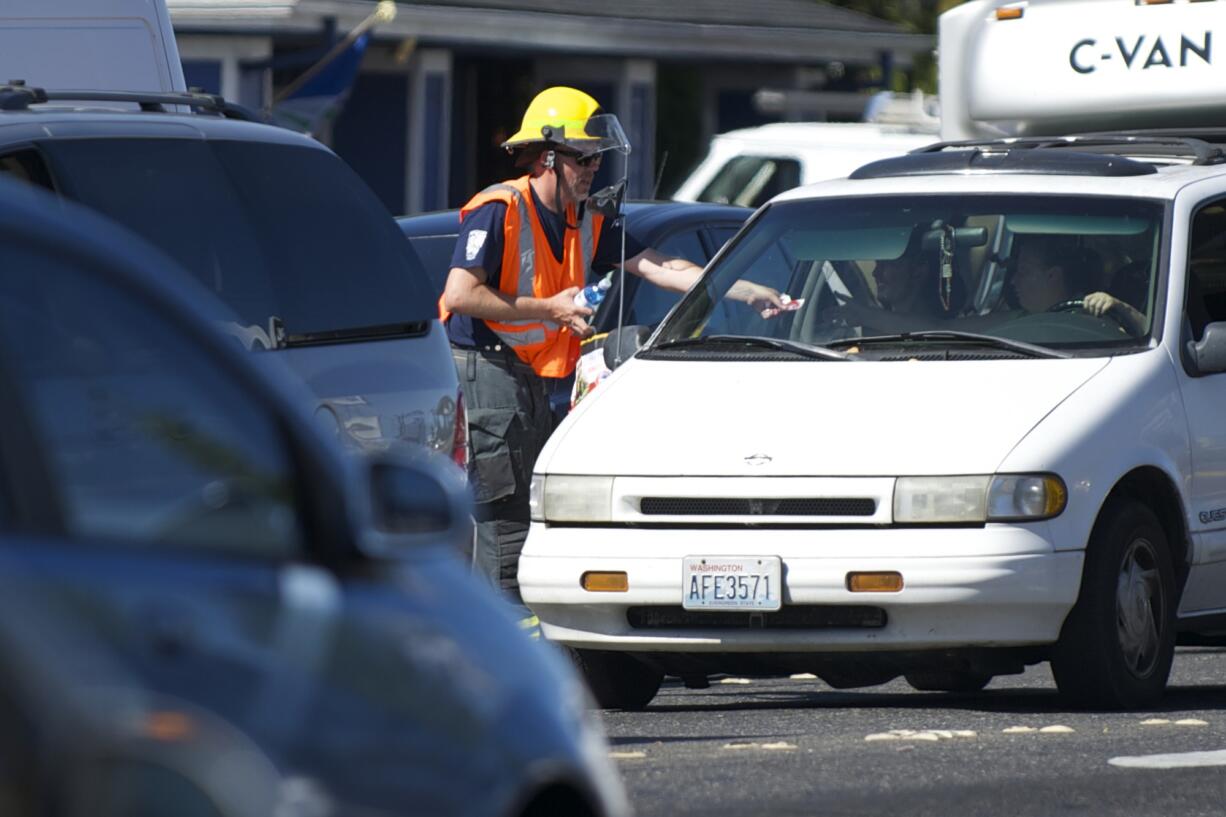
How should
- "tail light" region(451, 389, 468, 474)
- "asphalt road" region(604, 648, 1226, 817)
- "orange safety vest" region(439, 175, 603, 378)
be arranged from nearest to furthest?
1. "asphalt road" region(604, 648, 1226, 817)
2. "tail light" region(451, 389, 468, 474)
3. "orange safety vest" region(439, 175, 603, 378)

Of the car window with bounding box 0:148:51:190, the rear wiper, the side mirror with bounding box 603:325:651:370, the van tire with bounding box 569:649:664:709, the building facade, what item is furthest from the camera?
the building facade

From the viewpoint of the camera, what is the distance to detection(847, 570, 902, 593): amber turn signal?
7.77 m

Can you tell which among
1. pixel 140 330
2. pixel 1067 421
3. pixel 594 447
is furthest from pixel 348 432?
pixel 140 330

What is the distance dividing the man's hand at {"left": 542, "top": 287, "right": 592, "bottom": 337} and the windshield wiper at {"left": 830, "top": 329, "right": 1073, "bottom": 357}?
1.02 metres

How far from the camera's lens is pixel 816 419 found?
26.7 ft

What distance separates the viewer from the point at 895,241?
9.11 metres

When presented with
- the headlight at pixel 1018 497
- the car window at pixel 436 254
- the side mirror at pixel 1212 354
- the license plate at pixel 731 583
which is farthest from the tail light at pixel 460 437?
the car window at pixel 436 254

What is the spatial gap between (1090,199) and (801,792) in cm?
316

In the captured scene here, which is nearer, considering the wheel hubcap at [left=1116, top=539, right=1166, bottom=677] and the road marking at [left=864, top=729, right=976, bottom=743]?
the road marking at [left=864, top=729, right=976, bottom=743]

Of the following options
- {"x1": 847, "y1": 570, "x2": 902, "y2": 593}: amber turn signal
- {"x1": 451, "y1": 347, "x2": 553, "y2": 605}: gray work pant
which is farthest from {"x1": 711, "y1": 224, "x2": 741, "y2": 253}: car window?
{"x1": 847, "y1": 570, "x2": 902, "y2": 593}: amber turn signal

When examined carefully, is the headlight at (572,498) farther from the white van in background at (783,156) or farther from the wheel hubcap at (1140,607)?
the white van in background at (783,156)

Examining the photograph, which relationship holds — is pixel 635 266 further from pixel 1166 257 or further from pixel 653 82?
pixel 653 82

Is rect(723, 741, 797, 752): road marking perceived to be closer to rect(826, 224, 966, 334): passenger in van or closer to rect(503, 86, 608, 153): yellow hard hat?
rect(826, 224, 966, 334): passenger in van

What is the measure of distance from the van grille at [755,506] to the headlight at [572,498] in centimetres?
12
